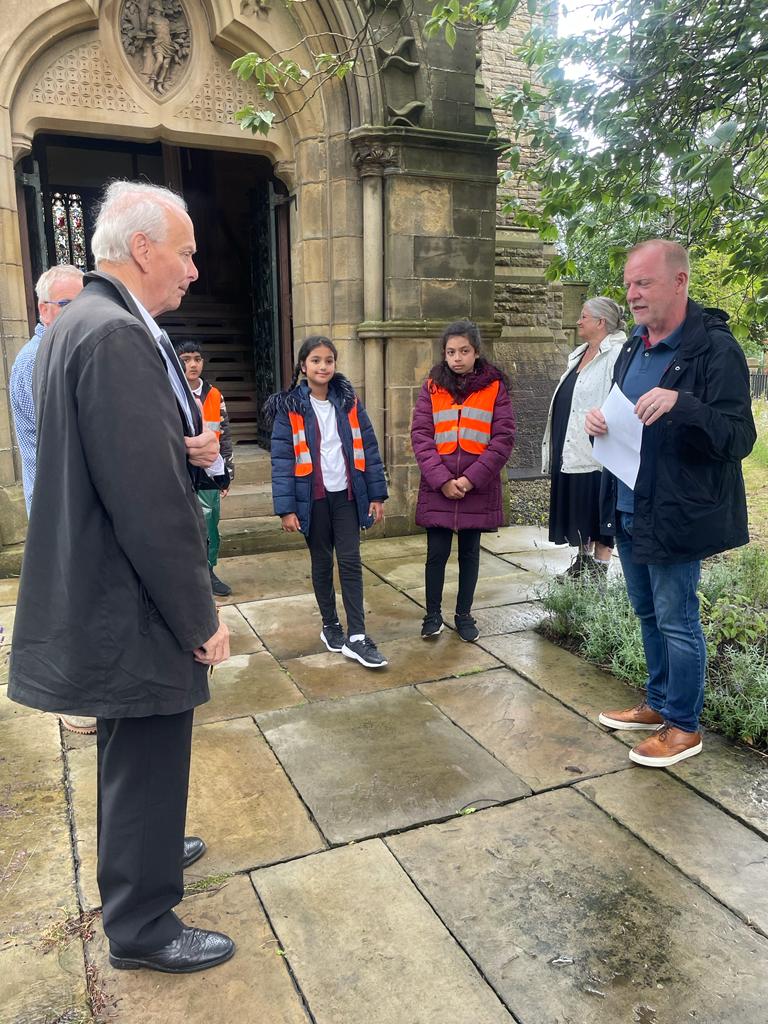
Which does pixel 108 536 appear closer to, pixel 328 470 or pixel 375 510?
pixel 328 470

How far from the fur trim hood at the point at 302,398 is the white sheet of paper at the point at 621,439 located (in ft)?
4.81

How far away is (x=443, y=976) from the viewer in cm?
200

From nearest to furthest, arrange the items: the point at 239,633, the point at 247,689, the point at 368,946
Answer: the point at 368,946 < the point at 247,689 < the point at 239,633

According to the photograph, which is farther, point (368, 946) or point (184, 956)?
point (368, 946)

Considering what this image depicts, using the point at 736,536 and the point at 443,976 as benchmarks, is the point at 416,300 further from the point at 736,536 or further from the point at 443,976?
the point at 443,976

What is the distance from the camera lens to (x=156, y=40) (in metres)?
5.89

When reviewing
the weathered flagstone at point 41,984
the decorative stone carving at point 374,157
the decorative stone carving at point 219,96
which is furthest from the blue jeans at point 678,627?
the decorative stone carving at point 219,96

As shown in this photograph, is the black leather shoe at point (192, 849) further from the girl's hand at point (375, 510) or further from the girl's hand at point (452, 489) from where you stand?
the girl's hand at point (452, 489)

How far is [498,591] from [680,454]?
8.49 feet

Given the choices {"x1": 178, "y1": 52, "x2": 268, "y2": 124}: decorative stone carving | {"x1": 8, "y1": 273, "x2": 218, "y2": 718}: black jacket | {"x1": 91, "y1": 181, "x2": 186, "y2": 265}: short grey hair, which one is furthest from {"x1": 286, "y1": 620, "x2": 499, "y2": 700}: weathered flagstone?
{"x1": 178, "y1": 52, "x2": 268, "y2": 124}: decorative stone carving

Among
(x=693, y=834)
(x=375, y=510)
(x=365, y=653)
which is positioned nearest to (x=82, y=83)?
(x=375, y=510)

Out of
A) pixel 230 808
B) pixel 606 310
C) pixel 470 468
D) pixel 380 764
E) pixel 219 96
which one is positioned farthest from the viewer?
pixel 219 96

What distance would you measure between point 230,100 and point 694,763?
19.5 ft

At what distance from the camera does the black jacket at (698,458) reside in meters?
2.72
